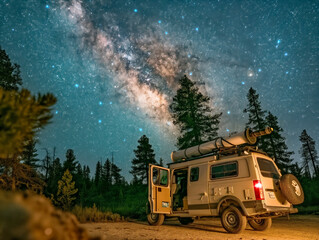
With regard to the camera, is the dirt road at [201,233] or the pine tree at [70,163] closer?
the dirt road at [201,233]

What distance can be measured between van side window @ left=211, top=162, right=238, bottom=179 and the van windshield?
0.86 meters

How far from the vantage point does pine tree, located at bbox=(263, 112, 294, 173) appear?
30856 mm

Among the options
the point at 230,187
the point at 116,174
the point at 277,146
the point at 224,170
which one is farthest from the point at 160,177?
the point at 116,174

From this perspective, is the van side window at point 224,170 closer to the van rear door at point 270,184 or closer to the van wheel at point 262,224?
the van rear door at point 270,184

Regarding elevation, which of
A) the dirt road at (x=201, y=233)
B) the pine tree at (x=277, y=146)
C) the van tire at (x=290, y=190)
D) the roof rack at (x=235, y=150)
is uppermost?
the pine tree at (x=277, y=146)

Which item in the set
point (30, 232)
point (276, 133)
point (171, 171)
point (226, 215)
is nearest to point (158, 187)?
point (171, 171)

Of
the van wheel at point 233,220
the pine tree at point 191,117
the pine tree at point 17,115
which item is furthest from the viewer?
the pine tree at point 191,117

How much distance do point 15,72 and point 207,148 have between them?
66.6ft

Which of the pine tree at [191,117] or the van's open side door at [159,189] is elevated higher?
the pine tree at [191,117]

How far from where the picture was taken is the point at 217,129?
27672 mm

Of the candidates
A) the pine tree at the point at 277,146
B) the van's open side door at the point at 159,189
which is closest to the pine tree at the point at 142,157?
the pine tree at the point at 277,146

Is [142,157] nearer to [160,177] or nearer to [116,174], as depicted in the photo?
[116,174]

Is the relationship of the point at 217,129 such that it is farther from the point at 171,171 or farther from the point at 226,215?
the point at 226,215

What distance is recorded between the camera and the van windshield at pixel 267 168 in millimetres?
8172
